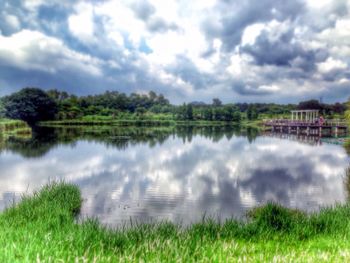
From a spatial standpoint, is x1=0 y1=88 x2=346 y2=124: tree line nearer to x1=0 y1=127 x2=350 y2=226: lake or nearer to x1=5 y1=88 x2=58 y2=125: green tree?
x1=5 y1=88 x2=58 y2=125: green tree

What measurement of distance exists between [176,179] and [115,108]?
265 ft

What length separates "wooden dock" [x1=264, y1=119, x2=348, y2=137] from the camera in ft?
160

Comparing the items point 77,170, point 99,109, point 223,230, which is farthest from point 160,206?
point 99,109

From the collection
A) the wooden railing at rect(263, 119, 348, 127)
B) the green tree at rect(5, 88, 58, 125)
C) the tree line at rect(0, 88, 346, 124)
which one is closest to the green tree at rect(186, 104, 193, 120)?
the tree line at rect(0, 88, 346, 124)

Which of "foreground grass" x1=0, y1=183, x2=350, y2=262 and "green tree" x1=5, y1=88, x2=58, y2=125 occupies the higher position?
"green tree" x1=5, y1=88, x2=58, y2=125

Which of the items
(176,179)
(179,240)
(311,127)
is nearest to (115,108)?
(311,127)

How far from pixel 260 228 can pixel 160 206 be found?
16.3 ft

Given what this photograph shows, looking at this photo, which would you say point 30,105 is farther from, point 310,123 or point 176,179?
point 176,179

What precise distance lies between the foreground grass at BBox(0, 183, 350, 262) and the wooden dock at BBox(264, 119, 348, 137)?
→ 4313cm

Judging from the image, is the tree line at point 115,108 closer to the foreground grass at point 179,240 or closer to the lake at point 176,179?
the lake at point 176,179

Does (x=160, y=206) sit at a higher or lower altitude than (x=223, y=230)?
lower

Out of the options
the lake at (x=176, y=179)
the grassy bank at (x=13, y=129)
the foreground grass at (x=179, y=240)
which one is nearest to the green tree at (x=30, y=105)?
the grassy bank at (x=13, y=129)

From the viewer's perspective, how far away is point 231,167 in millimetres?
20656

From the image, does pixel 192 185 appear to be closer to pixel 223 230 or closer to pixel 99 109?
pixel 223 230
